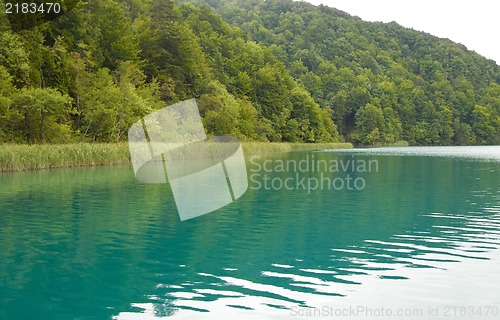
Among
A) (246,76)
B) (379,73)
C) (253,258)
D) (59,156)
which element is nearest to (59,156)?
(59,156)

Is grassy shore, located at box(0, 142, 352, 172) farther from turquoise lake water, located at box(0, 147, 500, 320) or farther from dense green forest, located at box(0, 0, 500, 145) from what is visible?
turquoise lake water, located at box(0, 147, 500, 320)

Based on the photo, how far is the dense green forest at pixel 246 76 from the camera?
50.8 m

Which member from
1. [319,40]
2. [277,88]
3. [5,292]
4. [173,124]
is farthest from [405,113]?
[5,292]

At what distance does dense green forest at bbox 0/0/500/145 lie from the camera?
167 feet

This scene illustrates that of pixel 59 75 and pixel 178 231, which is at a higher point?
pixel 59 75

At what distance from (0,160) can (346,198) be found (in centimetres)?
2281

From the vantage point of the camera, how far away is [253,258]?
487 inches

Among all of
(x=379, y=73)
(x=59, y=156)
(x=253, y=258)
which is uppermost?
(x=379, y=73)

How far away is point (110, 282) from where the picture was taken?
1040cm

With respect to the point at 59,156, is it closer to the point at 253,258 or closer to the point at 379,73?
the point at 253,258

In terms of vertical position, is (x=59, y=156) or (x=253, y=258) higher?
(x=59, y=156)

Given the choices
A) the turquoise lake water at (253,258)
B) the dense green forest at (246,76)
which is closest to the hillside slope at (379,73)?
the dense green forest at (246,76)

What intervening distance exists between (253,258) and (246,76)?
9891 centimetres

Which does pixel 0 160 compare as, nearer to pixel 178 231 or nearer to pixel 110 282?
pixel 178 231
